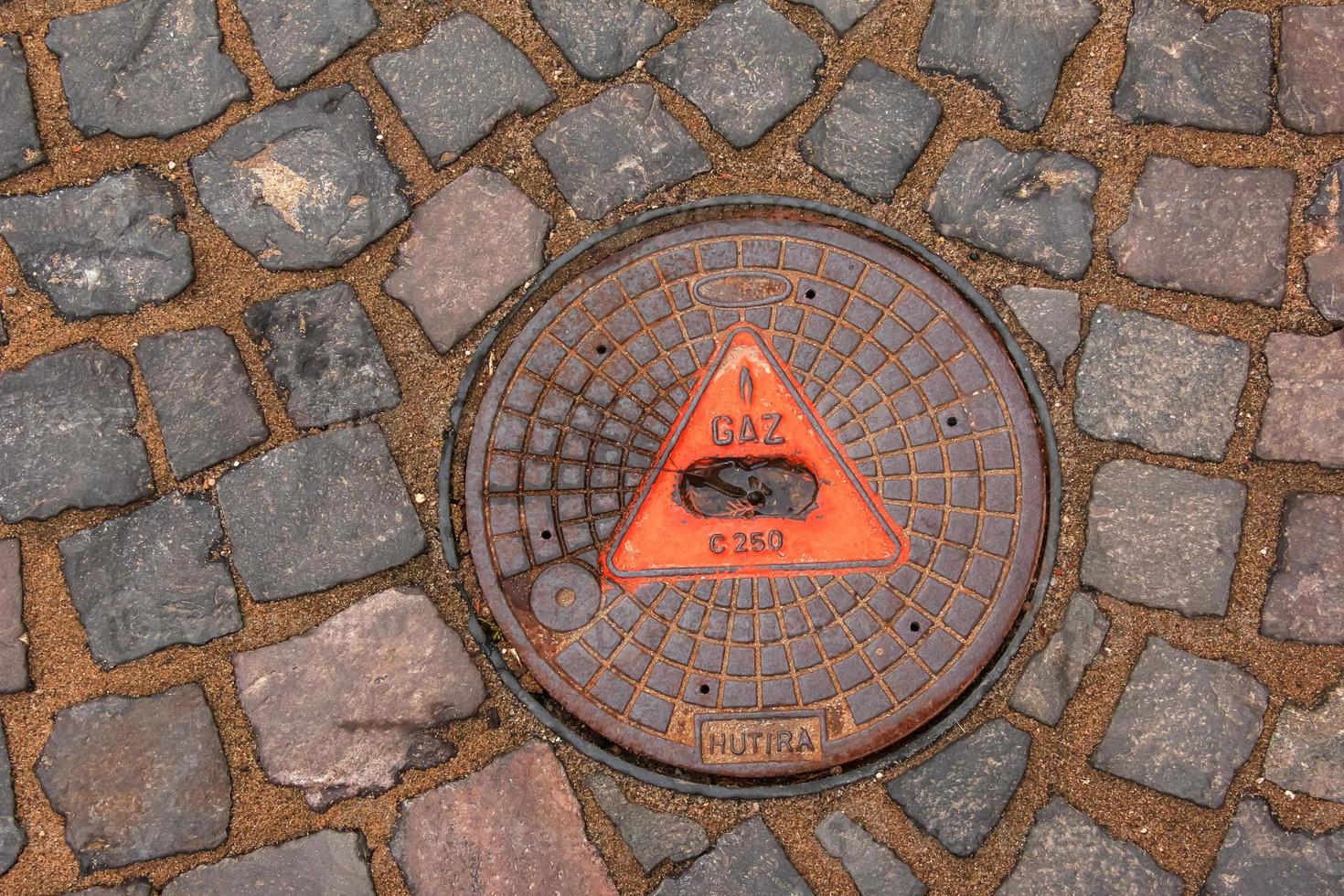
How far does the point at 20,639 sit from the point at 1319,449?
3.51m

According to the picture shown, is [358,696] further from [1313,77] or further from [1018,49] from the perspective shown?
[1313,77]

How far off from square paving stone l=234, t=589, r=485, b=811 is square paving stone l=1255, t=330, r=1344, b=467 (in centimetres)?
222

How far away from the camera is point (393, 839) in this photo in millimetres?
2406

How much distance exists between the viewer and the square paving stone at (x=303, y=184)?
2537mm

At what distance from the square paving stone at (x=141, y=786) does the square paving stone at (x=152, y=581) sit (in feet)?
0.64

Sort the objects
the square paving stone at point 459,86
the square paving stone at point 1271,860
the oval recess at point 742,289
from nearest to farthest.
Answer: the square paving stone at point 1271,860
the oval recess at point 742,289
the square paving stone at point 459,86

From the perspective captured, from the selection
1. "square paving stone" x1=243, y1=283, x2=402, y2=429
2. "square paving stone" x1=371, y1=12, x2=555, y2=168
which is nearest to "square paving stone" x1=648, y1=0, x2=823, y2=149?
"square paving stone" x1=371, y1=12, x2=555, y2=168

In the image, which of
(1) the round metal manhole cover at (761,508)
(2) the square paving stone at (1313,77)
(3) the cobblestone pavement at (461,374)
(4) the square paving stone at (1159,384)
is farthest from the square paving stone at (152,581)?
(2) the square paving stone at (1313,77)

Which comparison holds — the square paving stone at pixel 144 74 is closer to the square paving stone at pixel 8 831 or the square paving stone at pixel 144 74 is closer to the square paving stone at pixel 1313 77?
the square paving stone at pixel 8 831

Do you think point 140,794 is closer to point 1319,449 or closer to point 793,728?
point 793,728

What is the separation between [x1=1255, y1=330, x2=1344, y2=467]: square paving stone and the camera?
243 centimetres

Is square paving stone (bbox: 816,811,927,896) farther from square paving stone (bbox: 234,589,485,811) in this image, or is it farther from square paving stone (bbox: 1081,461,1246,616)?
square paving stone (bbox: 234,589,485,811)

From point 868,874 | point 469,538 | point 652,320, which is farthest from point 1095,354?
point 469,538

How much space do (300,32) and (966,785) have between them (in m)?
2.74
